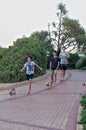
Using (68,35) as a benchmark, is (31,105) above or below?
below

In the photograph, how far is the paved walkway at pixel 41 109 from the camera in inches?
361

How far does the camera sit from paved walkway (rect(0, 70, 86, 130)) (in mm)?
A: 9180

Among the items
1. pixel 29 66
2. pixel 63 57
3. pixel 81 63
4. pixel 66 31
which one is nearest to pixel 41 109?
pixel 29 66

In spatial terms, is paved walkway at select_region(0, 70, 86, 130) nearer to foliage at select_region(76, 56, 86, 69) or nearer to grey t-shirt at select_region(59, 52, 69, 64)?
grey t-shirt at select_region(59, 52, 69, 64)

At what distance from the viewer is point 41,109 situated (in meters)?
11.4

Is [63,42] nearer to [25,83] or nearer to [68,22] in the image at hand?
[68,22]

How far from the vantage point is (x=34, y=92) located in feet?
51.9

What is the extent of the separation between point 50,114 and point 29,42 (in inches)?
522

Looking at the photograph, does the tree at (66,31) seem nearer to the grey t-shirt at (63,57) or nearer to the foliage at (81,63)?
the foliage at (81,63)

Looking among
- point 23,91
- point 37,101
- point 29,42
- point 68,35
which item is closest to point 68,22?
point 68,35

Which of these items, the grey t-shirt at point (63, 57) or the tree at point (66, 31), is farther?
the tree at point (66, 31)

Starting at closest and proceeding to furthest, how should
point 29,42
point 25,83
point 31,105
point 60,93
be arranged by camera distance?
1. point 31,105
2. point 60,93
3. point 25,83
4. point 29,42

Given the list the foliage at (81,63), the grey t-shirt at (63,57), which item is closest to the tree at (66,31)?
the foliage at (81,63)

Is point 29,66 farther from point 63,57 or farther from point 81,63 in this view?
point 81,63
